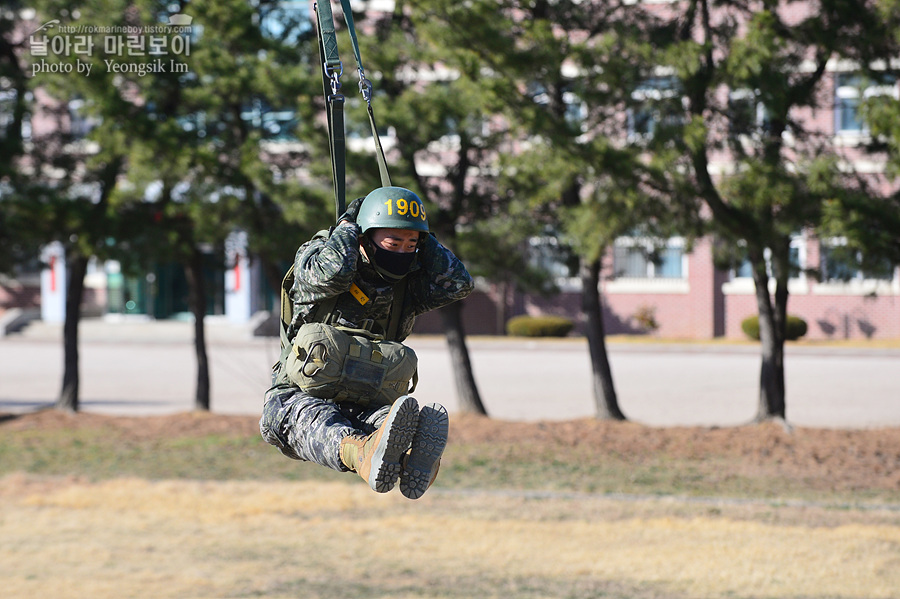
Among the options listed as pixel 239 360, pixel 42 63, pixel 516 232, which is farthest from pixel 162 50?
pixel 239 360

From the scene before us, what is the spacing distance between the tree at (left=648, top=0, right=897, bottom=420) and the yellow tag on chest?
338 inches

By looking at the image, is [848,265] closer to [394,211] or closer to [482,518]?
[482,518]

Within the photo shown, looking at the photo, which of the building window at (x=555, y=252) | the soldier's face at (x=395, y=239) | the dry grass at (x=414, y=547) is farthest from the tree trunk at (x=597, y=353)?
the soldier's face at (x=395, y=239)

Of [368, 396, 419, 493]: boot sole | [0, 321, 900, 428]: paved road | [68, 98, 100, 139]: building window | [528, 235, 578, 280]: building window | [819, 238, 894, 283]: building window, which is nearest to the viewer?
[368, 396, 419, 493]: boot sole

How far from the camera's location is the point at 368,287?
474 cm

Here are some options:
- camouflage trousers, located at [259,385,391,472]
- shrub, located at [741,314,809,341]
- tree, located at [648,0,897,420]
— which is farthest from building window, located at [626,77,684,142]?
shrub, located at [741,314,809,341]

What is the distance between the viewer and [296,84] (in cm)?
1561

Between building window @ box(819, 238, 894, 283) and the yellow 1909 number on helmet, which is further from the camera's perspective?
building window @ box(819, 238, 894, 283)

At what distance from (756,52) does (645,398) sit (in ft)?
38.2

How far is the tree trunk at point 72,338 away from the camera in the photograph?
1978 centimetres

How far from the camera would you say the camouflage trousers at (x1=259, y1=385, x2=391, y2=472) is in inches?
181

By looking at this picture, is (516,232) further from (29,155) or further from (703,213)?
(29,155)

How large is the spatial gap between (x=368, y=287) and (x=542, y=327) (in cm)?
3375

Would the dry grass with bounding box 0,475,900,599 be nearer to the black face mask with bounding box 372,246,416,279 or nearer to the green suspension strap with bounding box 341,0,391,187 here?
the black face mask with bounding box 372,246,416,279
